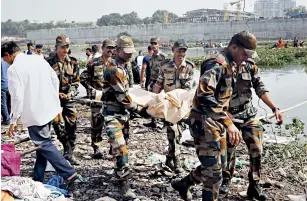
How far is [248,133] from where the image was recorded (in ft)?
13.9

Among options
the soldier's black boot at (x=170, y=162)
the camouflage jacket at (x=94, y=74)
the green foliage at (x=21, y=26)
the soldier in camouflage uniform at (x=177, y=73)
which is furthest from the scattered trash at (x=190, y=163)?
the green foliage at (x=21, y=26)

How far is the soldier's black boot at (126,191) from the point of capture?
14.2 feet

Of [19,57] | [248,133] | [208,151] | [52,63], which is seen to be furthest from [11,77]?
[248,133]

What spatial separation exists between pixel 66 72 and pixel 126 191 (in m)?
2.29

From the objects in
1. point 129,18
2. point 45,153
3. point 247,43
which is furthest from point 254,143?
point 129,18

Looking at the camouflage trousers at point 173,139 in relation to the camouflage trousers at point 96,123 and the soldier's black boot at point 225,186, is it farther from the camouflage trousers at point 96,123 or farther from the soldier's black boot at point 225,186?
the camouflage trousers at point 96,123

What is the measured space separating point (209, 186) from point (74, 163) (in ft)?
8.69

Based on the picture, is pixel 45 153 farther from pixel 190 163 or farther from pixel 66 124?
pixel 190 163

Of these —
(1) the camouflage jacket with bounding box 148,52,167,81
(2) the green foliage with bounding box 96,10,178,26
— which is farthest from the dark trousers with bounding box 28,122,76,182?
(2) the green foliage with bounding box 96,10,178,26

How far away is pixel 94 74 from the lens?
666 cm

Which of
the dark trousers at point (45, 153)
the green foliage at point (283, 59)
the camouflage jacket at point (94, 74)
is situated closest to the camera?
the dark trousers at point (45, 153)

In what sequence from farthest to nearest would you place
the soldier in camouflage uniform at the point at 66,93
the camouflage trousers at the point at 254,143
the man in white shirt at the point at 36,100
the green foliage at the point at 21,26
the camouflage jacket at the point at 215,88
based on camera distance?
the green foliage at the point at 21,26 < the soldier in camouflage uniform at the point at 66,93 < the camouflage trousers at the point at 254,143 < the man in white shirt at the point at 36,100 < the camouflage jacket at the point at 215,88

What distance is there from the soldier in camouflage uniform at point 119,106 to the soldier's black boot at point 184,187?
53 cm

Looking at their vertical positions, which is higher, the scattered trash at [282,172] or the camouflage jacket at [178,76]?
the camouflage jacket at [178,76]
